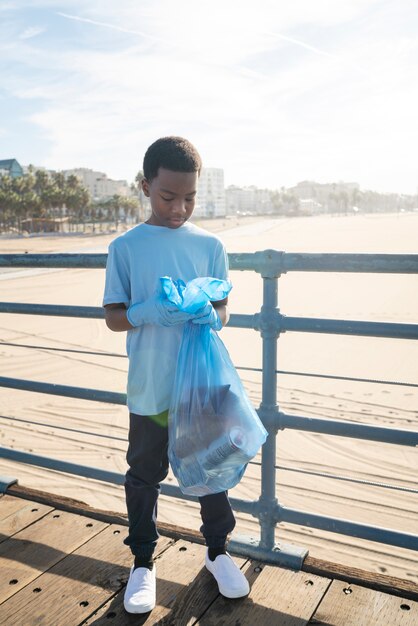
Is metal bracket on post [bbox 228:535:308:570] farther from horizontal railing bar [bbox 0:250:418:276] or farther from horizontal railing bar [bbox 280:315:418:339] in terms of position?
horizontal railing bar [bbox 0:250:418:276]

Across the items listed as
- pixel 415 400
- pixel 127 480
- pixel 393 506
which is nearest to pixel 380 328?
pixel 127 480

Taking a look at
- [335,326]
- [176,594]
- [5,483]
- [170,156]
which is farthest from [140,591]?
[170,156]

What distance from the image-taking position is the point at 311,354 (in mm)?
9078

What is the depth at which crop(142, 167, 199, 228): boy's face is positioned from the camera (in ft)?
5.95

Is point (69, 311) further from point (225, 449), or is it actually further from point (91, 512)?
point (225, 449)

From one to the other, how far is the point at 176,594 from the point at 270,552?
1.32 ft

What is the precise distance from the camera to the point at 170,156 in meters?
1.80

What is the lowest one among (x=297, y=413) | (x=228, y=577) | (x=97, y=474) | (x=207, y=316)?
(x=297, y=413)

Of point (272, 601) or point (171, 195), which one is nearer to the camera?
point (171, 195)

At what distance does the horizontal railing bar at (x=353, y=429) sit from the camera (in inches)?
76.7

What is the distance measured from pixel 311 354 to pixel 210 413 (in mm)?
7485

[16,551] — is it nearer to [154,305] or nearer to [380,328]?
[154,305]

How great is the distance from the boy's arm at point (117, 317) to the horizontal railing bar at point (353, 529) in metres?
0.95

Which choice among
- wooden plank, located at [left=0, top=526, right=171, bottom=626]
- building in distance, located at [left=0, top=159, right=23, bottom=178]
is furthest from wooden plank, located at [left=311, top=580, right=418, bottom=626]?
building in distance, located at [left=0, top=159, right=23, bottom=178]
